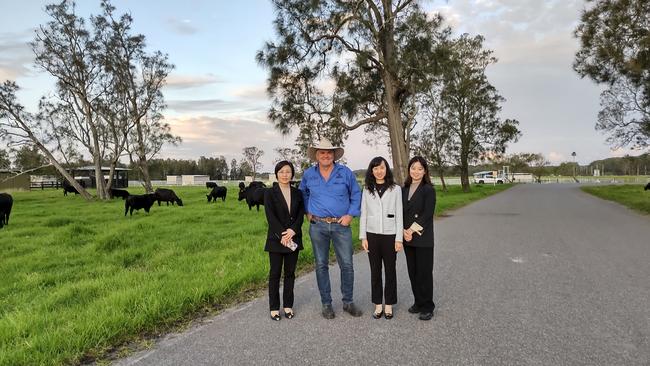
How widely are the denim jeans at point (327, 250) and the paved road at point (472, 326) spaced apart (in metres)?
0.25

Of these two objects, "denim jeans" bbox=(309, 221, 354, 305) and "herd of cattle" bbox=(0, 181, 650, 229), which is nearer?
"denim jeans" bbox=(309, 221, 354, 305)

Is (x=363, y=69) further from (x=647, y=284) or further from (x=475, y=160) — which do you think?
(x=475, y=160)

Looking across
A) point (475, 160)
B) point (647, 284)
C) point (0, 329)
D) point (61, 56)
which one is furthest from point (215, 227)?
point (475, 160)

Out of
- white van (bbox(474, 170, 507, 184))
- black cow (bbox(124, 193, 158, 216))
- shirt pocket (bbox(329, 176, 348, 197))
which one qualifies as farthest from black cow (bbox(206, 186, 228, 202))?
white van (bbox(474, 170, 507, 184))

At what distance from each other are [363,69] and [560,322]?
16062mm

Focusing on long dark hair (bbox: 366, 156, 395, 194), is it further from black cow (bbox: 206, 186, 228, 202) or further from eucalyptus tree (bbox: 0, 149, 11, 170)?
eucalyptus tree (bbox: 0, 149, 11, 170)

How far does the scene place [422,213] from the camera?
15.7ft

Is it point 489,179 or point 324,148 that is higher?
point 324,148

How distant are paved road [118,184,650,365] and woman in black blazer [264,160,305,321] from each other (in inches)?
9.8

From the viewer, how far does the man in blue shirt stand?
4.78 m

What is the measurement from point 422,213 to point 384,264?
65 cm

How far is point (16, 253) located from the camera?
985 centimetres

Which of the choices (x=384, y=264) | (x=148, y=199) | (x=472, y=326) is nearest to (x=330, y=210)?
(x=384, y=264)

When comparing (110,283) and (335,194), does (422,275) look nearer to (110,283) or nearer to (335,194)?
(335,194)
